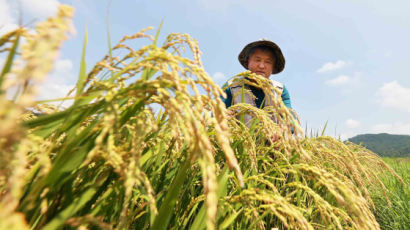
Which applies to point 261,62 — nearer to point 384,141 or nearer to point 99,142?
point 99,142

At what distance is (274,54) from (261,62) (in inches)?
17.1

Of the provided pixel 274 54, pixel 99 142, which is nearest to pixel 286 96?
pixel 274 54

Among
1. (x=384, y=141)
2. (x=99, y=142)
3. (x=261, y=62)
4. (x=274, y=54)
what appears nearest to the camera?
(x=99, y=142)

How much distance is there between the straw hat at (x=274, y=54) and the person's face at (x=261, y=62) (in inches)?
4.5

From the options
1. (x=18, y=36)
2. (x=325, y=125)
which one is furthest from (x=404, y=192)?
(x=18, y=36)

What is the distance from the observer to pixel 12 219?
1.45 feet

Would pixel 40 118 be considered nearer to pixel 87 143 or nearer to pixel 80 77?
pixel 87 143

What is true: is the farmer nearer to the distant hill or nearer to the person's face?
the person's face

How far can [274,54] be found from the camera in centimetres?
477

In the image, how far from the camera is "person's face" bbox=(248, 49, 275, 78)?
4.48 meters

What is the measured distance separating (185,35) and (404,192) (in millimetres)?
4364

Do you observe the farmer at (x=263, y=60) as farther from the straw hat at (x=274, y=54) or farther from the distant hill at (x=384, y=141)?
the distant hill at (x=384, y=141)

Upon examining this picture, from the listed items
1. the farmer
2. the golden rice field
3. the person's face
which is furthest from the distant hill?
the golden rice field

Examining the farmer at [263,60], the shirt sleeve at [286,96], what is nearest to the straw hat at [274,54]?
the farmer at [263,60]
